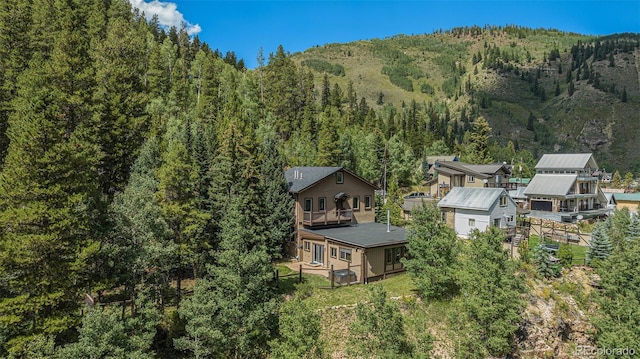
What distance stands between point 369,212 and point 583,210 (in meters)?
35.4

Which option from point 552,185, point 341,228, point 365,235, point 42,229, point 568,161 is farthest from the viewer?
point 568,161

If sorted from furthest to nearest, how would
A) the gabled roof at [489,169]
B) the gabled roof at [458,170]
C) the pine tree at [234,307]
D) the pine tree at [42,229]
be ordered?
the gabled roof at [489,169] → the gabled roof at [458,170] → the pine tree at [234,307] → the pine tree at [42,229]

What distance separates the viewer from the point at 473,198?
38000mm

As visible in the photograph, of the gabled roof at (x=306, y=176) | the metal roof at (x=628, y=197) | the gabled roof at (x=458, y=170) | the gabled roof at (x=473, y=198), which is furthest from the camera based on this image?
the metal roof at (x=628, y=197)

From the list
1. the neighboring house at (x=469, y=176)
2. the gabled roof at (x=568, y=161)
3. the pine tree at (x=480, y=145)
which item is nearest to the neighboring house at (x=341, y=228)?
the neighboring house at (x=469, y=176)

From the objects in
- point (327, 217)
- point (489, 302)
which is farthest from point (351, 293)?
point (327, 217)

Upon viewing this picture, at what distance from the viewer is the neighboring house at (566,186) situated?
163ft

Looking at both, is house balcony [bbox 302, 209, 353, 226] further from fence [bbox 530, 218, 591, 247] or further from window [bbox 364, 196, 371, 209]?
fence [bbox 530, 218, 591, 247]

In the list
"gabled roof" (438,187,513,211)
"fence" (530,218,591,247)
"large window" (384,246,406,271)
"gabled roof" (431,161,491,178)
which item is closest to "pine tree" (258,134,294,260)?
"large window" (384,246,406,271)

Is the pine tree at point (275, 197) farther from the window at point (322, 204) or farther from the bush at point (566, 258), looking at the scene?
the bush at point (566, 258)

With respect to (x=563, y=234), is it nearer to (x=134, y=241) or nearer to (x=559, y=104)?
(x=134, y=241)

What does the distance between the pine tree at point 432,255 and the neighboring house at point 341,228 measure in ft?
10.9

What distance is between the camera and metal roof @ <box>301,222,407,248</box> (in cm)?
2628

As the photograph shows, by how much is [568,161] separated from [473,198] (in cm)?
2601
